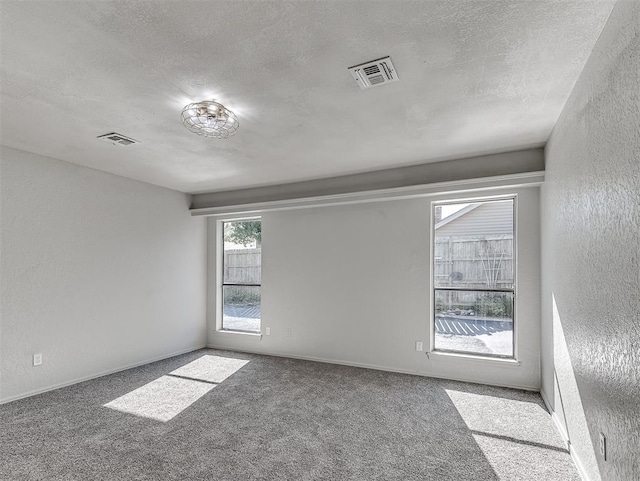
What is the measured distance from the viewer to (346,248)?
4699 mm

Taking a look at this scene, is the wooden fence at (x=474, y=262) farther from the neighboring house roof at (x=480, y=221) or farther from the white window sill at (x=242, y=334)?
the white window sill at (x=242, y=334)

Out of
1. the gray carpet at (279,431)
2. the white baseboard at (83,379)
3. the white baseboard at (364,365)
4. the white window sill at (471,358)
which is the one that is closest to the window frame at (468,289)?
the white window sill at (471,358)

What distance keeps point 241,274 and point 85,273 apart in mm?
2210

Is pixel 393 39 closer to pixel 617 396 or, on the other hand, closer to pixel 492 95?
pixel 492 95

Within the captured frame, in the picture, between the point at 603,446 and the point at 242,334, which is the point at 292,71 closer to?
the point at 603,446

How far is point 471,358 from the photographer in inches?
155

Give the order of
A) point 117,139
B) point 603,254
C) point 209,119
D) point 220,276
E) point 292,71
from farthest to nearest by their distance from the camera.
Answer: point 220,276 → point 117,139 → point 209,119 → point 292,71 → point 603,254

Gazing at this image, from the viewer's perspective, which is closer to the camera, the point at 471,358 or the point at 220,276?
the point at 471,358

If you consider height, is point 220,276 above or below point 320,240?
below

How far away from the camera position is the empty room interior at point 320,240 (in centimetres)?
171

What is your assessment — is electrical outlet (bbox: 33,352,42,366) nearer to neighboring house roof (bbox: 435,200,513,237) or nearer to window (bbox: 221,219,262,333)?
window (bbox: 221,219,262,333)

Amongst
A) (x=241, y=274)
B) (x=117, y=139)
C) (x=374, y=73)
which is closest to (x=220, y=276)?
(x=241, y=274)

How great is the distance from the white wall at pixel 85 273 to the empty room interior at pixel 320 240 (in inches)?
1.0

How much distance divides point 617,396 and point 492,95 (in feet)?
6.50
